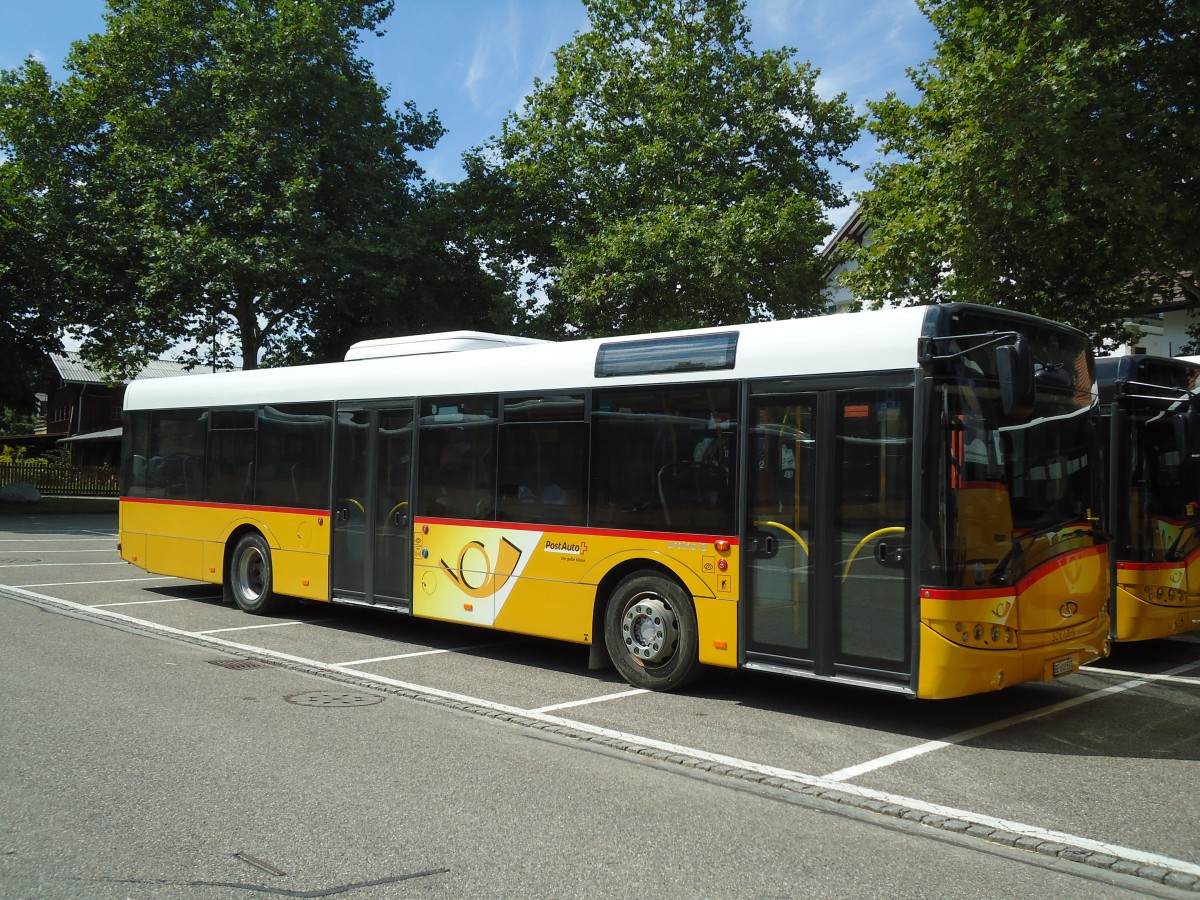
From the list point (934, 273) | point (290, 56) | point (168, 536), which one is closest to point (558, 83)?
point (290, 56)

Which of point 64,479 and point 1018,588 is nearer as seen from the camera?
point 1018,588

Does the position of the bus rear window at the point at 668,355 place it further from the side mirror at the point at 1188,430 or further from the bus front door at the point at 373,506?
the side mirror at the point at 1188,430

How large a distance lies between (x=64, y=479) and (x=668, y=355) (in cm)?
3762

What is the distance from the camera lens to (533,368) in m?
9.64

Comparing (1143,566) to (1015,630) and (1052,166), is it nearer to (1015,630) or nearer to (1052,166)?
(1015,630)

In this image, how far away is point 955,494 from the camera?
6867mm

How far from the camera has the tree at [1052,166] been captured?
47.5 feet

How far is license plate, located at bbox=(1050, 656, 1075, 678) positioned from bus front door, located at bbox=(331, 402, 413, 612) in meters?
5.97

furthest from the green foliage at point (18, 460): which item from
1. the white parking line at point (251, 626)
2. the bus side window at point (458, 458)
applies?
the bus side window at point (458, 458)

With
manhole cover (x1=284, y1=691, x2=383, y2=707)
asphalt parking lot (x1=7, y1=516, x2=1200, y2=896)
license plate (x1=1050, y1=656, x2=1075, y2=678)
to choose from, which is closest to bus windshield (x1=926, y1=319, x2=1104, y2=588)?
license plate (x1=1050, y1=656, x2=1075, y2=678)

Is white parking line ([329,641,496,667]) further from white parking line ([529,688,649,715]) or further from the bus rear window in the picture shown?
the bus rear window

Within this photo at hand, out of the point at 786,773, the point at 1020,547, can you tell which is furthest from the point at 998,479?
the point at 786,773

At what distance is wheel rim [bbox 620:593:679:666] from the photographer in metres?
8.43

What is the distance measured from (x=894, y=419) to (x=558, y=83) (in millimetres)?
25662
